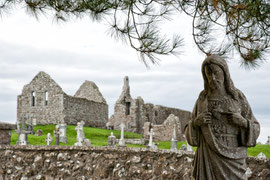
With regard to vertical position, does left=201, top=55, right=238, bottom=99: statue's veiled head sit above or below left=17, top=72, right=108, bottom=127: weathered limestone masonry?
below

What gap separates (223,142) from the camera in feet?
14.6

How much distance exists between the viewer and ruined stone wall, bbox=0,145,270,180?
6.88 meters

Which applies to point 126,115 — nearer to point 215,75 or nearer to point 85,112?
point 85,112

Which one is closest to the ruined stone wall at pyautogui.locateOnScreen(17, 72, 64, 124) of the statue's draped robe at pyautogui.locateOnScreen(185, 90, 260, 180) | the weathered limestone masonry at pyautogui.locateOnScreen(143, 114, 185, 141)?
the weathered limestone masonry at pyautogui.locateOnScreen(143, 114, 185, 141)

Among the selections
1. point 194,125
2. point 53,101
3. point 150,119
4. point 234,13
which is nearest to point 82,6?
point 234,13

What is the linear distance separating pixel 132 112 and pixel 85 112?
579 centimetres

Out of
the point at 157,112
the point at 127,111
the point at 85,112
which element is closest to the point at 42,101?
the point at 85,112

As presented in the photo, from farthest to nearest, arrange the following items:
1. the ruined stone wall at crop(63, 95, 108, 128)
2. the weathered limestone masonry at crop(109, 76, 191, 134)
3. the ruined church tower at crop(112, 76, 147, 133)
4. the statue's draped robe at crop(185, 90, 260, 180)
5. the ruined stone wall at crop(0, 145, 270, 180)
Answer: the weathered limestone masonry at crop(109, 76, 191, 134) < the ruined church tower at crop(112, 76, 147, 133) < the ruined stone wall at crop(63, 95, 108, 128) < the ruined stone wall at crop(0, 145, 270, 180) < the statue's draped robe at crop(185, 90, 260, 180)

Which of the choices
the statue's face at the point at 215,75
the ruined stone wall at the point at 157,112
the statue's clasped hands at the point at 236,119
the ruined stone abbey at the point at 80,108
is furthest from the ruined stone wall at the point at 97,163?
the ruined stone wall at the point at 157,112

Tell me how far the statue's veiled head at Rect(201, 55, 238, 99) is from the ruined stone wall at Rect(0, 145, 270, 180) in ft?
7.10

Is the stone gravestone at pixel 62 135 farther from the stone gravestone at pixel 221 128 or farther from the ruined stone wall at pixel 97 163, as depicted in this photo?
the stone gravestone at pixel 221 128

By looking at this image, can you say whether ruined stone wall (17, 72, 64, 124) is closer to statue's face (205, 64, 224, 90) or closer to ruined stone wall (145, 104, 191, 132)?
ruined stone wall (145, 104, 191, 132)

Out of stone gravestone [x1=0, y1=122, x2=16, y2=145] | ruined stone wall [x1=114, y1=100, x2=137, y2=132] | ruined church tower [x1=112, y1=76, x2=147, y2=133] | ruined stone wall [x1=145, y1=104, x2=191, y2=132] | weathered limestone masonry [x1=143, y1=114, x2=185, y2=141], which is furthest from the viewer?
ruined stone wall [x1=145, y1=104, x2=191, y2=132]

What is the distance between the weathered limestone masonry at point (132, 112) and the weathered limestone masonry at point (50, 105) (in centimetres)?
365
